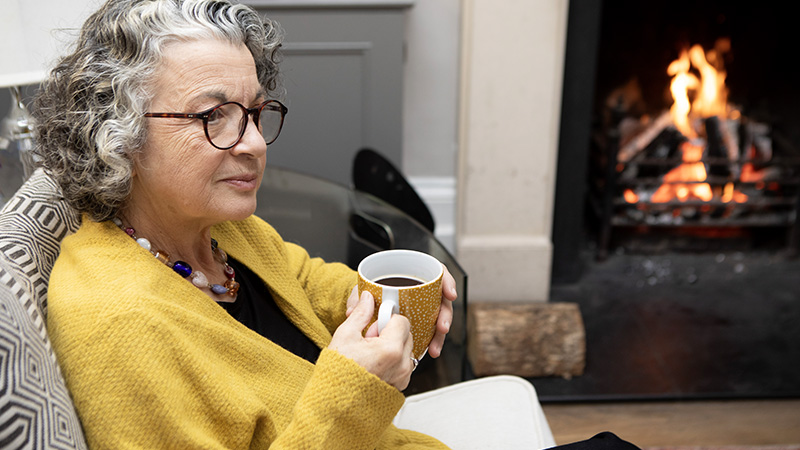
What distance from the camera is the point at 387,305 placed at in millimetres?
830

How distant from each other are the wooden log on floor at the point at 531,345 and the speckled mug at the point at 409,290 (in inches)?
49.6

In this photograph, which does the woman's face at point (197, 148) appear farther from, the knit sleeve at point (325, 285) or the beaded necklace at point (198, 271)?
the knit sleeve at point (325, 285)

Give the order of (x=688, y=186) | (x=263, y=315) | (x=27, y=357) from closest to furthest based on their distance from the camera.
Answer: (x=27, y=357)
(x=263, y=315)
(x=688, y=186)

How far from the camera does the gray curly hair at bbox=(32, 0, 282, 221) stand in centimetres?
85

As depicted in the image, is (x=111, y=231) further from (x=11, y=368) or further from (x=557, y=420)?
(x=557, y=420)

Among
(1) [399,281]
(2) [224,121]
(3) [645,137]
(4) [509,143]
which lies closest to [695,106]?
(3) [645,137]

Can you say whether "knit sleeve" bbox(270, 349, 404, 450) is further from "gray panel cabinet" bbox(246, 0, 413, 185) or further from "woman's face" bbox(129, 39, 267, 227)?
"gray panel cabinet" bbox(246, 0, 413, 185)

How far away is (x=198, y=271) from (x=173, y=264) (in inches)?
1.9

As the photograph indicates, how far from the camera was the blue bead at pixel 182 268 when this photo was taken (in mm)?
975

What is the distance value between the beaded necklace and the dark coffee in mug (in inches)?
11.1

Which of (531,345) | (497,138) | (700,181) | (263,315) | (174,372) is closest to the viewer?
(174,372)

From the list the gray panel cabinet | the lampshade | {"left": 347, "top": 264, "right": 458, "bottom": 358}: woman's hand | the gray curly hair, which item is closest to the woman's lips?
the gray curly hair

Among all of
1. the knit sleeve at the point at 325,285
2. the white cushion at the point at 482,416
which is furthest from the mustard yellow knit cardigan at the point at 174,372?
the white cushion at the point at 482,416

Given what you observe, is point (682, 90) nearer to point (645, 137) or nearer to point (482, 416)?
point (645, 137)
